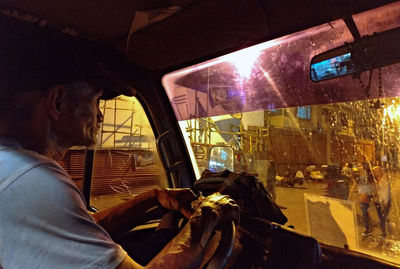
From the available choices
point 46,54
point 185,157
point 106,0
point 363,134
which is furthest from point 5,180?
point 363,134

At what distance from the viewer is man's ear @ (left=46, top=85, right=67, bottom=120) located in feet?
4.42

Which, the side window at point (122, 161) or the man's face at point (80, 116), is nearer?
the man's face at point (80, 116)

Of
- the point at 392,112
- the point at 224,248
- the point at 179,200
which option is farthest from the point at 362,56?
the point at 179,200

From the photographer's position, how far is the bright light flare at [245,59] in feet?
7.33

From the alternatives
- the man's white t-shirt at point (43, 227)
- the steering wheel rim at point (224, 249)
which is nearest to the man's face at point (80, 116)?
the man's white t-shirt at point (43, 227)

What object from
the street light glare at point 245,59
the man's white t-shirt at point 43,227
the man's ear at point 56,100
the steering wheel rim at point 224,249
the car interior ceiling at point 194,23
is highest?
the car interior ceiling at point 194,23

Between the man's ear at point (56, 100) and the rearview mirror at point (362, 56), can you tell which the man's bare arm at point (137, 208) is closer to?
the man's ear at point (56, 100)

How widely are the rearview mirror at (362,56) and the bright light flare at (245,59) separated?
60 centimetres

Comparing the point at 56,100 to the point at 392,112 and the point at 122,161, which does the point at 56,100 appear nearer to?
the point at 392,112

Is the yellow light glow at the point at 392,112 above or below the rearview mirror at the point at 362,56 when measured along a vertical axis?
below

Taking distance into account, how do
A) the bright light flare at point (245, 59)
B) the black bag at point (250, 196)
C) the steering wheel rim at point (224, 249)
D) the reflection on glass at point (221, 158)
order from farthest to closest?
the reflection on glass at point (221, 158) → the bright light flare at point (245, 59) → the black bag at point (250, 196) → the steering wheel rim at point (224, 249)

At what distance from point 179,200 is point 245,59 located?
1361mm

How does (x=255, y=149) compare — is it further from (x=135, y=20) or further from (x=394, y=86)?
(x=135, y=20)

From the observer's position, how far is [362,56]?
1.54m
